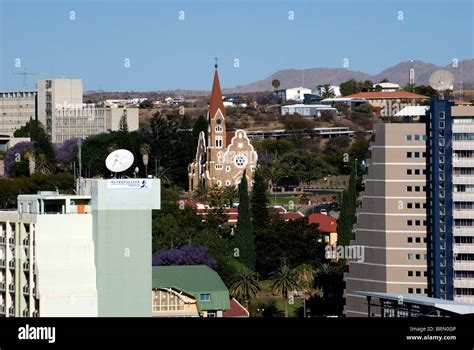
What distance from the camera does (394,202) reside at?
50.5 metres

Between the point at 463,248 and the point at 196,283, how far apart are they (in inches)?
429

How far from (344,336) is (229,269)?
52509 millimetres

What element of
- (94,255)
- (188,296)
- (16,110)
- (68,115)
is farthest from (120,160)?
(16,110)

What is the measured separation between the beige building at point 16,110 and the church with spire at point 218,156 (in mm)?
26846

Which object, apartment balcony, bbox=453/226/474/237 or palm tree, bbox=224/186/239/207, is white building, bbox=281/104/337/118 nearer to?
palm tree, bbox=224/186/239/207

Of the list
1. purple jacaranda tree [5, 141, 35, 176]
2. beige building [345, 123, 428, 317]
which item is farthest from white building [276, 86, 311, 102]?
beige building [345, 123, 428, 317]

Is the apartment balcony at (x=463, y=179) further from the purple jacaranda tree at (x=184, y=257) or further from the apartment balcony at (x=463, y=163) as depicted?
the purple jacaranda tree at (x=184, y=257)

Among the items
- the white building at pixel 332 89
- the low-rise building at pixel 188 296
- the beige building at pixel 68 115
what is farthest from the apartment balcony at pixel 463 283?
the white building at pixel 332 89

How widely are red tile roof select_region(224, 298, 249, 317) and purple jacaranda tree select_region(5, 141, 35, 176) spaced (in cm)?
5306

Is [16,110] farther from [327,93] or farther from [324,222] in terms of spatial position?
[324,222]

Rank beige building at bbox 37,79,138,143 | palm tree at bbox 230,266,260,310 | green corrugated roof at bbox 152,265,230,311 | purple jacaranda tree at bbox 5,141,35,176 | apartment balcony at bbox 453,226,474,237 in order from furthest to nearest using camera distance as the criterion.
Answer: beige building at bbox 37,79,138,143 → purple jacaranda tree at bbox 5,141,35,176 → palm tree at bbox 230,266,260,310 → apartment balcony at bbox 453,226,474,237 → green corrugated roof at bbox 152,265,230,311

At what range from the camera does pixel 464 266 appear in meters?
48.5

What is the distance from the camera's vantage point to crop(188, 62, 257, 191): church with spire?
99.9 metres

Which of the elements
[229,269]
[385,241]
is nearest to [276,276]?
[229,269]
